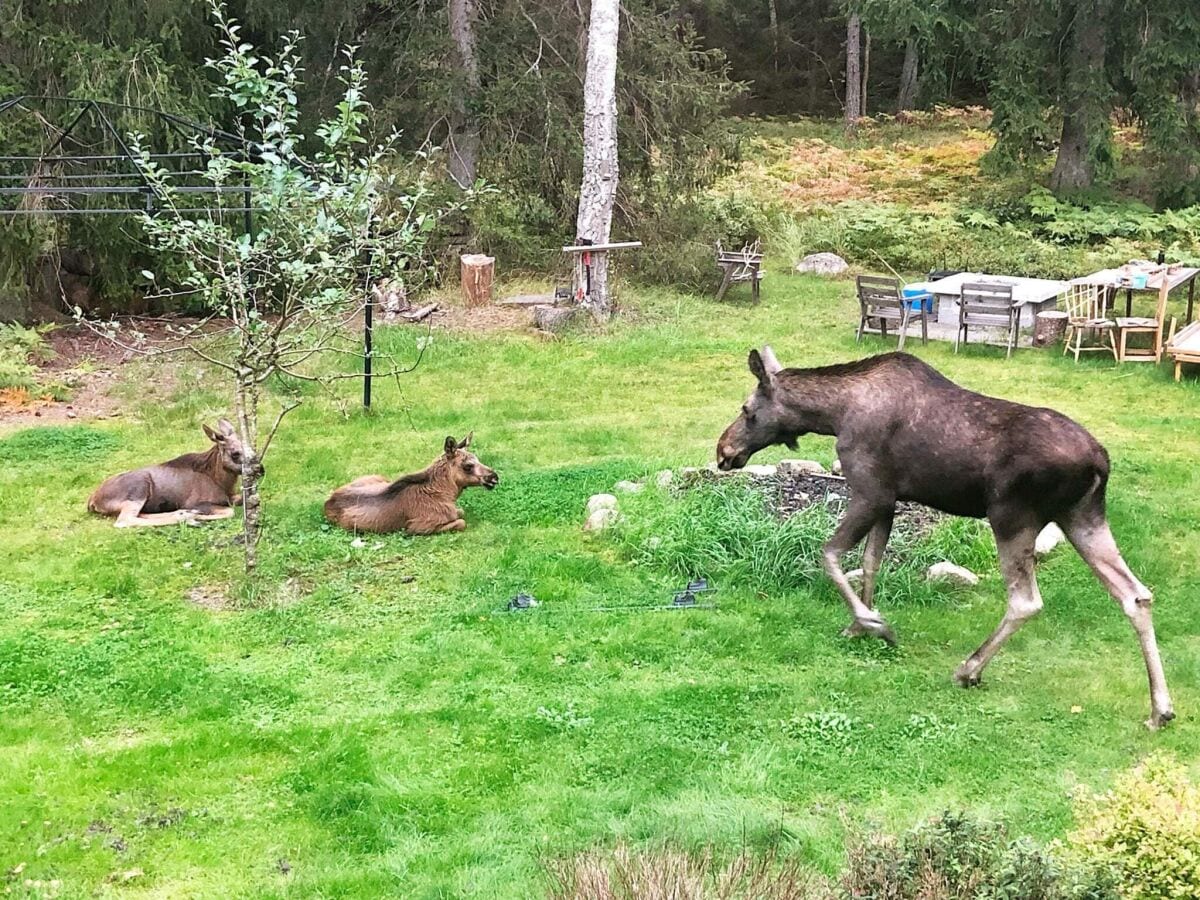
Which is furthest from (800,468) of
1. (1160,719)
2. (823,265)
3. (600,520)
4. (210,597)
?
(823,265)

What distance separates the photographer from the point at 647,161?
73.6 ft

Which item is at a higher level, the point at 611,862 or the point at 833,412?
the point at 833,412

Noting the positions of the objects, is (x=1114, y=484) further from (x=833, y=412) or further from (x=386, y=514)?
(x=386, y=514)

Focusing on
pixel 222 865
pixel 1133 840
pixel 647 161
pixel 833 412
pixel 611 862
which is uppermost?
pixel 647 161

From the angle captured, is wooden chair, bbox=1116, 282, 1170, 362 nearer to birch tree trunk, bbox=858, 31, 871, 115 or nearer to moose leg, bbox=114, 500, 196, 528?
moose leg, bbox=114, 500, 196, 528

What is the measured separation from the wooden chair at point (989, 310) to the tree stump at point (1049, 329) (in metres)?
0.38

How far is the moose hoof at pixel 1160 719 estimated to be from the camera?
6.57 m

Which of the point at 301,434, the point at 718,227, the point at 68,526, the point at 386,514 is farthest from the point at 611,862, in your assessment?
the point at 718,227

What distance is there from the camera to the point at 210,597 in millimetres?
8578

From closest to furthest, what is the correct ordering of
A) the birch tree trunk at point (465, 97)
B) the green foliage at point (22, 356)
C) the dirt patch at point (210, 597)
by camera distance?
the dirt patch at point (210, 597) < the green foliage at point (22, 356) < the birch tree trunk at point (465, 97)

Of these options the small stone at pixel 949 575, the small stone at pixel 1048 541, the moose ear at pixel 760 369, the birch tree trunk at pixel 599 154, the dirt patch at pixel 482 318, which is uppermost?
the birch tree trunk at pixel 599 154

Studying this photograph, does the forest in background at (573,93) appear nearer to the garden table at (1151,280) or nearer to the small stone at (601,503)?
the garden table at (1151,280)

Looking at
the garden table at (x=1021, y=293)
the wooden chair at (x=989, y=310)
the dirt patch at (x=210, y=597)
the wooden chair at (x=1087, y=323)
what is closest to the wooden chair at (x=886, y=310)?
the garden table at (x=1021, y=293)

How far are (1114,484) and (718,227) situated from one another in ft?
44.0
